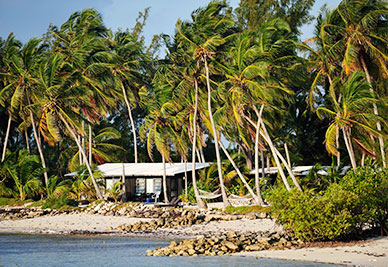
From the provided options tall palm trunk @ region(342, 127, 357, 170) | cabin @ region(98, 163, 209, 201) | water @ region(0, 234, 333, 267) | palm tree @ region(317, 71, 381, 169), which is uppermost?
palm tree @ region(317, 71, 381, 169)

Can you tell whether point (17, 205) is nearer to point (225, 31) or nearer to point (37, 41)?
point (37, 41)

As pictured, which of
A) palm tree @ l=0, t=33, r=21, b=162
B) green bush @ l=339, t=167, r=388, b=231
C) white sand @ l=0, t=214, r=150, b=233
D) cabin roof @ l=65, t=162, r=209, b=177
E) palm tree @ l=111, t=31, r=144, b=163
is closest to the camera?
green bush @ l=339, t=167, r=388, b=231

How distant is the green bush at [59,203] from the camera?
30906mm

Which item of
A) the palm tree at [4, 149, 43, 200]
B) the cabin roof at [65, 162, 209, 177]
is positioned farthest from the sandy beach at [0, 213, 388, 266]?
the cabin roof at [65, 162, 209, 177]

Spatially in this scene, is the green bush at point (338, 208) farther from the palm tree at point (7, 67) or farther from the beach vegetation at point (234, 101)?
the palm tree at point (7, 67)

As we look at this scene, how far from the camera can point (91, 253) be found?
17938 mm

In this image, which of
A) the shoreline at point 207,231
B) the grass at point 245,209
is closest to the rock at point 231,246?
the shoreline at point 207,231

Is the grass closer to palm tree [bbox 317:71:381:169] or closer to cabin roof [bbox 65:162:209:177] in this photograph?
palm tree [bbox 317:71:381:169]

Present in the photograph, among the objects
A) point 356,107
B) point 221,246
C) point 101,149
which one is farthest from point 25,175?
point 221,246

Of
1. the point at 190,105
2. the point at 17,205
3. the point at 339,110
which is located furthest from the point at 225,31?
the point at 17,205

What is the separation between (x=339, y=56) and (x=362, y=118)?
15.4 ft

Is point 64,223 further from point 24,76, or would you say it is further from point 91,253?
point 24,76

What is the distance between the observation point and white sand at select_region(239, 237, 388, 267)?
14.0m

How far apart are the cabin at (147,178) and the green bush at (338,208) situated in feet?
56.0
